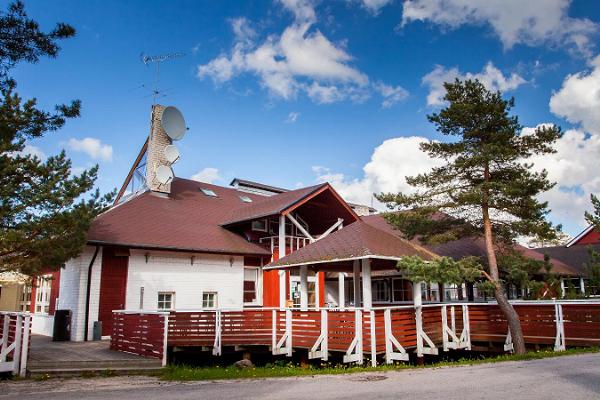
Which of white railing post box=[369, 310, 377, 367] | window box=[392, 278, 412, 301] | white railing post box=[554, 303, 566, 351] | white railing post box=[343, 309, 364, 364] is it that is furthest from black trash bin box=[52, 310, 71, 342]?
window box=[392, 278, 412, 301]

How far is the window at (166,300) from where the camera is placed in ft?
61.6

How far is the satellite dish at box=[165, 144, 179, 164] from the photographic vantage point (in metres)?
24.0

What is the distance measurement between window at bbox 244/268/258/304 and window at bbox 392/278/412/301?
26.7 ft

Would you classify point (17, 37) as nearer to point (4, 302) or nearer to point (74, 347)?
point (74, 347)

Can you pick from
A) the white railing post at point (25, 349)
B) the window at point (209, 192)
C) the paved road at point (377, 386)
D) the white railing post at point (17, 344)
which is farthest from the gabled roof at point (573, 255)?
the white railing post at point (17, 344)

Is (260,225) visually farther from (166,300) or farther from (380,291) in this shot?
(380,291)

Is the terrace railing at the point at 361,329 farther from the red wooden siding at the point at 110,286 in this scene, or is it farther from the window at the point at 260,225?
the window at the point at 260,225

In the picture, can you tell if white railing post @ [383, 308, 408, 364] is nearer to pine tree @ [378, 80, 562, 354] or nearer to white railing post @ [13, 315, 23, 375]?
pine tree @ [378, 80, 562, 354]

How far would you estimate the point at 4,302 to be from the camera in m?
22.8

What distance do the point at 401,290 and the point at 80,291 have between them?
15724 millimetres

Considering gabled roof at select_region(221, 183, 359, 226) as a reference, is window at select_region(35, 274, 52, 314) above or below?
below

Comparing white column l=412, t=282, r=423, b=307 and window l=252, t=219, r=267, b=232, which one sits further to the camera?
window l=252, t=219, r=267, b=232

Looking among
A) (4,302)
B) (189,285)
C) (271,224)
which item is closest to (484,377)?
(189,285)

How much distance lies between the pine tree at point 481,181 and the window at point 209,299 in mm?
8075
